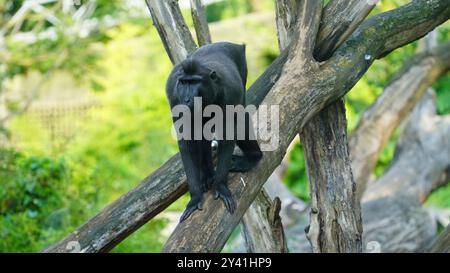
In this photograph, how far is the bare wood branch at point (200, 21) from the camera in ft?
19.0

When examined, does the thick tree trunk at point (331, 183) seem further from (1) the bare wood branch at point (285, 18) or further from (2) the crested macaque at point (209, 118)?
(2) the crested macaque at point (209, 118)

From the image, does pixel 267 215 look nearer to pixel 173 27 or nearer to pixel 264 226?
pixel 264 226

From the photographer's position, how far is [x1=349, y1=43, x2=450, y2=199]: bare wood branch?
28.3 feet

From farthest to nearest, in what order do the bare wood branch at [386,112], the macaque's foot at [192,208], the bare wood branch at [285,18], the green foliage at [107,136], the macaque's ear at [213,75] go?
1. the bare wood branch at [386,112]
2. the green foliage at [107,136]
3. the bare wood branch at [285,18]
4. the macaque's ear at [213,75]
5. the macaque's foot at [192,208]

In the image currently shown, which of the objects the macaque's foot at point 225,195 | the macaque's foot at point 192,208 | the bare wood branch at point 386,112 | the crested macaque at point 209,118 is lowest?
the bare wood branch at point 386,112

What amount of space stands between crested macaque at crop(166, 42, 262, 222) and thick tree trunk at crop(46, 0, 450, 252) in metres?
0.08

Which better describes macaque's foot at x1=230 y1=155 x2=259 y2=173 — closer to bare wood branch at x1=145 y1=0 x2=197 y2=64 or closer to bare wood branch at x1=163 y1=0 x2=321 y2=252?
bare wood branch at x1=163 y1=0 x2=321 y2=252

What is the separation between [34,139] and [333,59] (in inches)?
374

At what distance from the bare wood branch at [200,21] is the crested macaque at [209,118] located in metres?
0.92

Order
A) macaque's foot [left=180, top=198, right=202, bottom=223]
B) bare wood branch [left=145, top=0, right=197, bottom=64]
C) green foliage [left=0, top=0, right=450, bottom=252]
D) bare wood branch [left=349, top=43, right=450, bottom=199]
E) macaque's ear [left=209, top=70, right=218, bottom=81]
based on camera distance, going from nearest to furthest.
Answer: macaque's foot [left=180, top=198, right=202, bottom=223] < macaque's ear [left=209, top=70, right=218, bottom=81] < bare wood branch [left=145, top=0, right=197, bottom=64] < green foliage [left=0, top=0, right=450, bottom=252] < bare wood branch [left=349, top=43, right=450, bottom=199]

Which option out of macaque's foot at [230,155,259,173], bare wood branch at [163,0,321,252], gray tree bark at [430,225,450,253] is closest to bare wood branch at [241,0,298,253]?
bare wood branch at [163,0,321,252]

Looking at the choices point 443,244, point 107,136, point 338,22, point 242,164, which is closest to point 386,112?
point 443,244

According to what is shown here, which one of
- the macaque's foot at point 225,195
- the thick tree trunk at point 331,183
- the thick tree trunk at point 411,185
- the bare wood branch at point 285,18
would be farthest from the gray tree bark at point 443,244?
the thick tree trunk at point 411,185

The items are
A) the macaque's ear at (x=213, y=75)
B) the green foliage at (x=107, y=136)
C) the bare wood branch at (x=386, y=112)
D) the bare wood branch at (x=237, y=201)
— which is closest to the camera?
the bare wood branch at (x=237, y=201)
